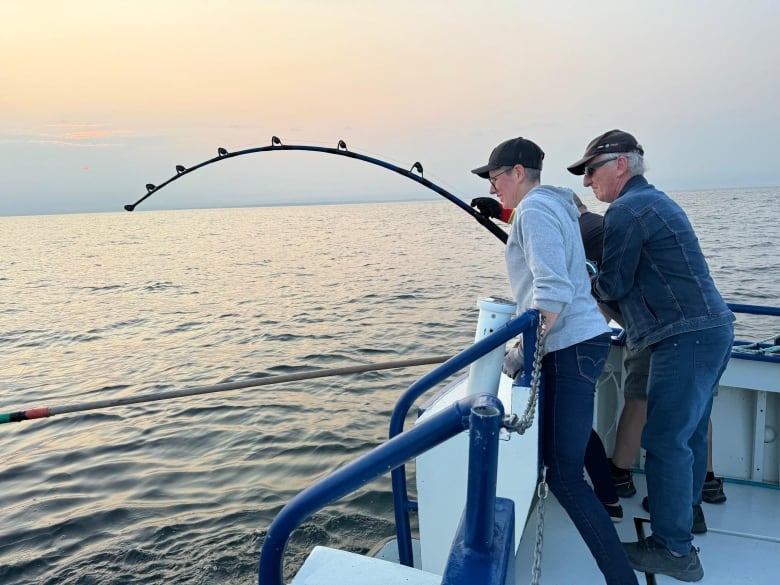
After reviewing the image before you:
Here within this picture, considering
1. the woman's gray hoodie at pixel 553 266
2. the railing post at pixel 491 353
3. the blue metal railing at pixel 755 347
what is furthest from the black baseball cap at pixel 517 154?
the blue metal railing at pixel 755 347

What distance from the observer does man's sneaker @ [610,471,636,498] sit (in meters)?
3.44

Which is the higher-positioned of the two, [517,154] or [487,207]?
[517,154]

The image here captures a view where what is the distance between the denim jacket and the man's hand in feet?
4.03

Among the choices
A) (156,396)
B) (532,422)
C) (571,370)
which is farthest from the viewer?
(156,396)

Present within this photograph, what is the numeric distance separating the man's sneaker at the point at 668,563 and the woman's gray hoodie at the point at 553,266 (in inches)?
42.5

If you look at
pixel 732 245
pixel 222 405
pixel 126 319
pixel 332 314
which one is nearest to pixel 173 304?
pixel 126 319

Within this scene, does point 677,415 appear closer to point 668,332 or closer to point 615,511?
point 668,332

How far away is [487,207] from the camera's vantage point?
3.77 meters

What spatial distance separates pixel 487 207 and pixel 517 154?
1.42 metres

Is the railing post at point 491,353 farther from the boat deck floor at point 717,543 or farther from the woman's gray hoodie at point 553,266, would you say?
the boat deck floor at point 717,543

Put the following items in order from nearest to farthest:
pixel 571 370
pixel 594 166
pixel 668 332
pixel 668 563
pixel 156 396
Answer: pixel 571 370 → pixel 668 332 → pixel 668 563 → pixel 594 166 → pixel 156 396

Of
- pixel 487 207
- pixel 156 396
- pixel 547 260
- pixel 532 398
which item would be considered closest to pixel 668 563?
pixel 532 398

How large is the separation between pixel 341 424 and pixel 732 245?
2346 centimetres

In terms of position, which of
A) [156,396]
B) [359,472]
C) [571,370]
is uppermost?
[359,472]
